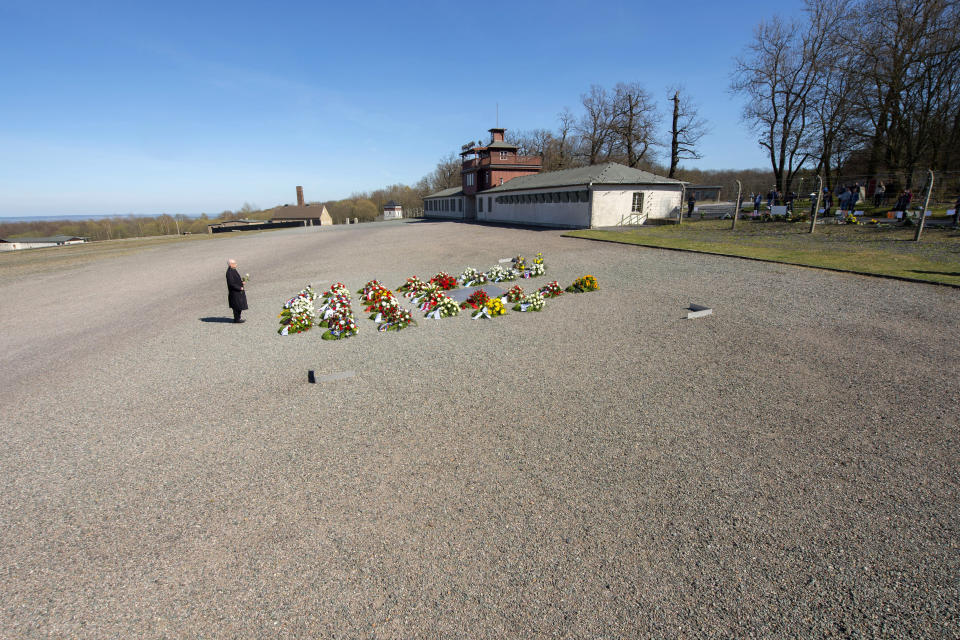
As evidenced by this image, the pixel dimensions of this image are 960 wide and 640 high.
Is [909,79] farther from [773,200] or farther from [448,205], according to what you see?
[448,205]

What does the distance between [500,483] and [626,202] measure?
107ft

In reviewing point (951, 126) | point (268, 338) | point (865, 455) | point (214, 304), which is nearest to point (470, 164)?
point (951, 126)

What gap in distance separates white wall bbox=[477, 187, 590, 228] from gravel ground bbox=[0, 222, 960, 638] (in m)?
25.8

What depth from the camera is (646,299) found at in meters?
11.4

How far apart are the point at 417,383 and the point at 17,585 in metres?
4.60

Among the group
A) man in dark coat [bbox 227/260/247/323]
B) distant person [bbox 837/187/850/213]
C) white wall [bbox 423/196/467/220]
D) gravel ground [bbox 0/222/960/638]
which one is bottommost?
gravel ground [bbox 0/222/960/638]

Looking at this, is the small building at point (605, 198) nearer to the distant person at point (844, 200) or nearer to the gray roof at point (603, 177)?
the gray roof at point (603, 177)

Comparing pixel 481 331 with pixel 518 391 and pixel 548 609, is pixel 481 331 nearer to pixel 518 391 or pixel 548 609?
pixel 518 391

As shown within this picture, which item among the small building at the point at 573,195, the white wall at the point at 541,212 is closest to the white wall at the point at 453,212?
the small building at the point at 573,195

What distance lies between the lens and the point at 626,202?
33156 mm

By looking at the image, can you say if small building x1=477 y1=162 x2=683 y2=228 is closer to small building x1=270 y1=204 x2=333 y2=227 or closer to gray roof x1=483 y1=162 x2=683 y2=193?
gray roof x1=483 y1=162 x2=683 y2=193

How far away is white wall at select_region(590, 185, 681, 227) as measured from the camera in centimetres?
3247

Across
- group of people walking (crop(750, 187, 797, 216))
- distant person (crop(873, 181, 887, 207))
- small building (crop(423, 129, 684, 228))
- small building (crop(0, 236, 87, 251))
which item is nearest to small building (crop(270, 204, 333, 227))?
small building (crop(0, 236, 87, 251))

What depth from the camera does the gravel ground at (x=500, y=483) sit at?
3.11 metres
